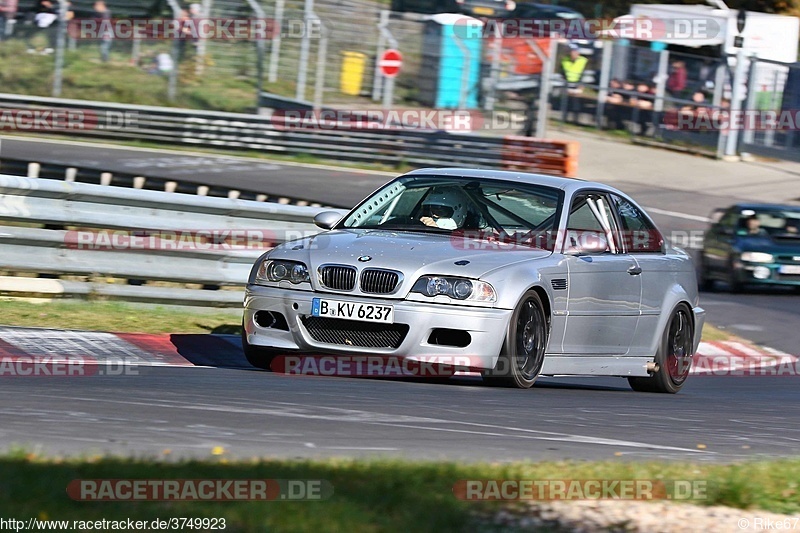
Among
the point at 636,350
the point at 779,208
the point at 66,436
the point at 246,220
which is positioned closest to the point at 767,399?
the point at 636,350

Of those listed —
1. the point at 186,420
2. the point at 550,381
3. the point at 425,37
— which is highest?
the point at 425,37

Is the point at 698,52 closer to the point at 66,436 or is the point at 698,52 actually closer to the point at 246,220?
the point at 246,220

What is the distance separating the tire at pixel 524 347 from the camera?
8109 millimetres

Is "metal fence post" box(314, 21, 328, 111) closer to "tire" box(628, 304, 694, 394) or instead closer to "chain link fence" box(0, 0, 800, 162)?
"chain link fence" box(0, 0, 800, 162)

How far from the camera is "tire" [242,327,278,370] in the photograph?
8.60 m

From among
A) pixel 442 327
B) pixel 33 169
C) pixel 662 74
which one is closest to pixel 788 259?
pixel 33 169

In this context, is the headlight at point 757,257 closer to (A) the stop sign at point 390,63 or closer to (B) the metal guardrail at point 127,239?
(B) the metal guardrail at point 127,239

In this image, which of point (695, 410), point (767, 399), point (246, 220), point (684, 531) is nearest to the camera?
point (684, 531)

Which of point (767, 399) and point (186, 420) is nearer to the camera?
point (186, 420)

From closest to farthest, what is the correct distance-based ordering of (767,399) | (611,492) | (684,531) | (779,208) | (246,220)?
(684,531) < (611,492) < (767,399) < (246,220) < (779,208)

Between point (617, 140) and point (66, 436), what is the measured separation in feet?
103

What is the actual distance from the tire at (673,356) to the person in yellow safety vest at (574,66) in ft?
85.6

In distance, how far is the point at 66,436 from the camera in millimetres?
5434

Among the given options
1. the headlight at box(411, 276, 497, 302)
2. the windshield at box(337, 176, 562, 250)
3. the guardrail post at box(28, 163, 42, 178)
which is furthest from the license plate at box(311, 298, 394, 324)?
the guardrail post at box(28, 163, 42, 178)
